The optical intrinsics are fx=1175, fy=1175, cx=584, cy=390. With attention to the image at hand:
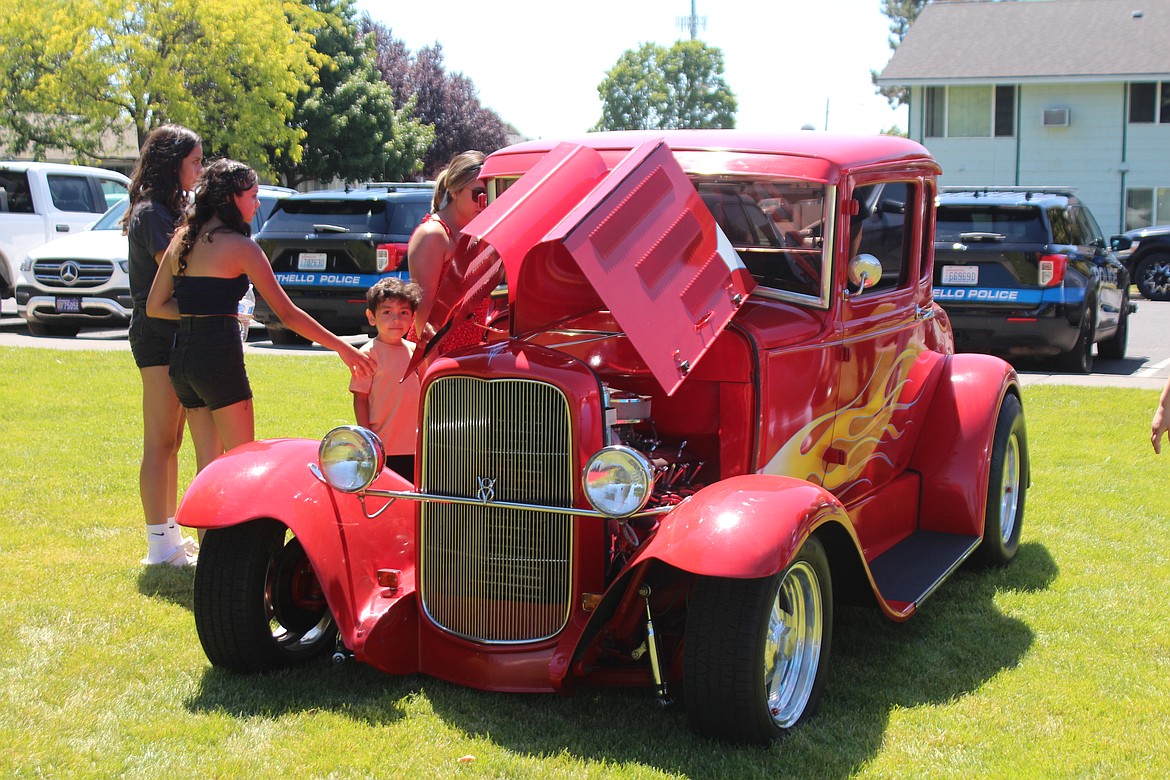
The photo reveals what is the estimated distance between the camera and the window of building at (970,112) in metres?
29.6

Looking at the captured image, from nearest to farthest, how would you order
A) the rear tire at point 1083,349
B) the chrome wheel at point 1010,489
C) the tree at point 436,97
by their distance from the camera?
the chrome wheel at point 1010,489
the rear tire at point 1083,349
the tree at point 436,97

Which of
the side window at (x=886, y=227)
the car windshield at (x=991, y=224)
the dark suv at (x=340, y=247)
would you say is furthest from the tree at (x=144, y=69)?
the side window at (x=886, y=227)

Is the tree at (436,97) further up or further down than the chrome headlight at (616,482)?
further up

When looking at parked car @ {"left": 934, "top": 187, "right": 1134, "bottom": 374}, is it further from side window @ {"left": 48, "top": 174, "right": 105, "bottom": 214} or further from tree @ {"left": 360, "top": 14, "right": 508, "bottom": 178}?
tree @ {"left": 360, "top": 14, "right": 508, "bottom": 178}

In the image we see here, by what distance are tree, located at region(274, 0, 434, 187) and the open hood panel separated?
3224 cm

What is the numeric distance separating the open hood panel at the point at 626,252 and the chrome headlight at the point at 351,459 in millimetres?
669

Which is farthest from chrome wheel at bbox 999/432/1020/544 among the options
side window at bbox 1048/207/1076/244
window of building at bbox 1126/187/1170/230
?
window of building at bbox 1126/187/1170/230

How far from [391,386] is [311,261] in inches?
312

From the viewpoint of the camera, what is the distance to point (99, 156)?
92.7 ft

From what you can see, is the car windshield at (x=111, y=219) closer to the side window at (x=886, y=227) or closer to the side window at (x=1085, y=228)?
the side window at (x=1085, y=228)

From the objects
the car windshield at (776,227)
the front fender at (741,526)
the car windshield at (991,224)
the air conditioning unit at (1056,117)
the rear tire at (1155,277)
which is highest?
the air conditioning unit at (1056,117)

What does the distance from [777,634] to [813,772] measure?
0.46 meters

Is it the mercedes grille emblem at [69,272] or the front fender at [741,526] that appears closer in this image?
the front fender at [741,526]

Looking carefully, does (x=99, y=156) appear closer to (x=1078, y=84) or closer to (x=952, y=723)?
(x=1078, y=84)
